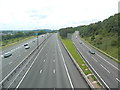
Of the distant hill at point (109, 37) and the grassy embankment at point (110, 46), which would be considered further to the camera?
the distant hill at point (109, 37)

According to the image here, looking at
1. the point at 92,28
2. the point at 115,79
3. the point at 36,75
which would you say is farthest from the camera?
the point at 92,28

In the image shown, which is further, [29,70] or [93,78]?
[29,70]

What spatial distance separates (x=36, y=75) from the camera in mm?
19188

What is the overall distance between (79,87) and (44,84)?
6.35 meters

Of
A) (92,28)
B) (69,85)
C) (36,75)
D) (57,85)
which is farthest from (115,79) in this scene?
(92,28)

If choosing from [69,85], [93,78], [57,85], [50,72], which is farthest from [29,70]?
[93,78]

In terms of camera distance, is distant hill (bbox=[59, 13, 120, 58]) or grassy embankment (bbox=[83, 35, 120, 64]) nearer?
grassy embankment (bbox=[83, 35, 120, 64])

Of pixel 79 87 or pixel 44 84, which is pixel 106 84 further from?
pixel 44 84

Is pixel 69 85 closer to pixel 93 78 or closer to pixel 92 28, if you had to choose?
pixel 93 78

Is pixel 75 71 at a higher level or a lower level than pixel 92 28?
lower

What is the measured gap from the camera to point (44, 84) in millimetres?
16109

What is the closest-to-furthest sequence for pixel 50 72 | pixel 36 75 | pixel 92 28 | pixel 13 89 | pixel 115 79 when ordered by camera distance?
pixel 13 89, pixel 115 79, pixel 36 75, pixel 50 72, pixel 92 28

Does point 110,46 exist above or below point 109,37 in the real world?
below

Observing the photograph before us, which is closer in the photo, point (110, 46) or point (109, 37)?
point (110, 46)
